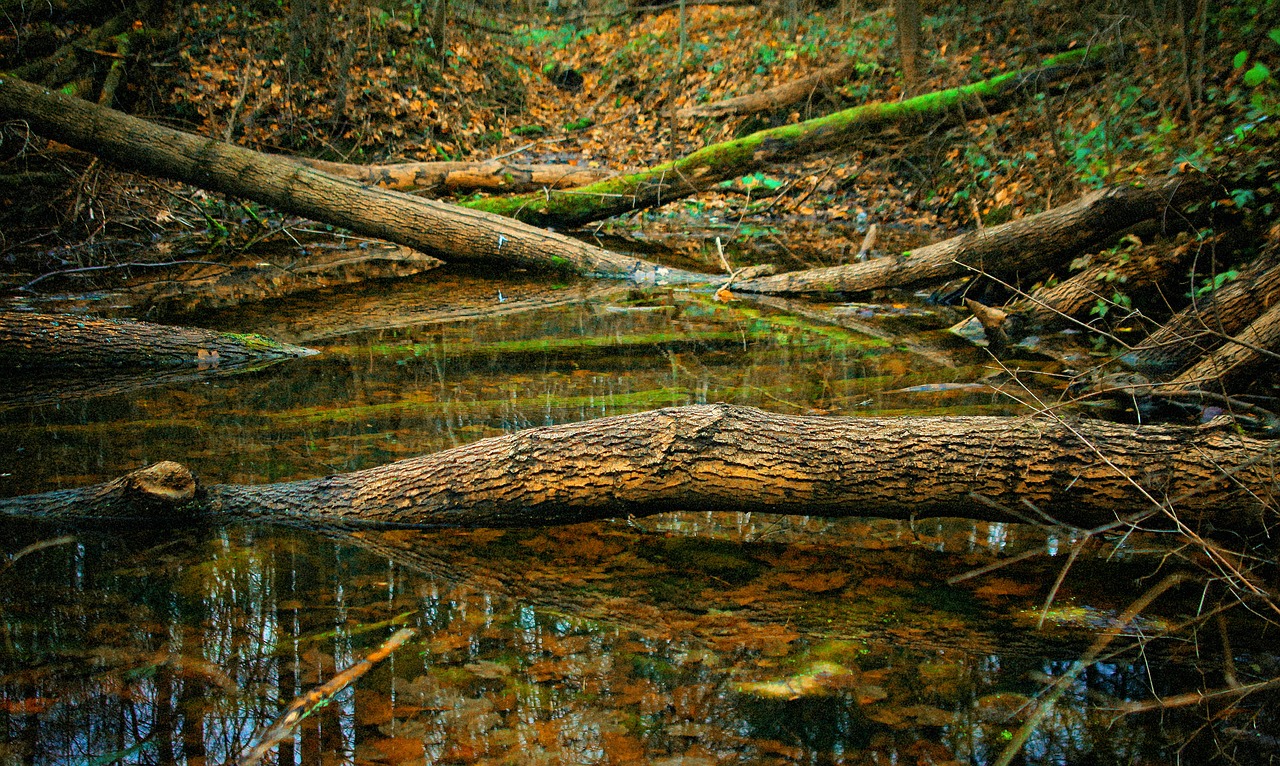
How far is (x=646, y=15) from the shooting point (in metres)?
19.5

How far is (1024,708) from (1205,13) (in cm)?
773

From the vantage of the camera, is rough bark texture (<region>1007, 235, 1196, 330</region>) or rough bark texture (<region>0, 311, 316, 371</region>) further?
rough bark texture (<region>1007, 235, 1196, 330</region>)

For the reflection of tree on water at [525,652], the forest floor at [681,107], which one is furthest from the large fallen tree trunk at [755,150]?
the reflection of tree on water at [525,652]

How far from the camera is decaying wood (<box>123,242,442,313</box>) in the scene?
757 centimetres

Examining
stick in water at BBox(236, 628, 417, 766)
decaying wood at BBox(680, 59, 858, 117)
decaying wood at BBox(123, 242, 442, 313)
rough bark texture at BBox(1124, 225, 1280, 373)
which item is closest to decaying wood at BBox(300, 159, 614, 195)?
decaying wood at BBox(123, 242, 442, 313)

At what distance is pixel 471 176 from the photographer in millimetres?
10859

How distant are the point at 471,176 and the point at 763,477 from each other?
8.86m

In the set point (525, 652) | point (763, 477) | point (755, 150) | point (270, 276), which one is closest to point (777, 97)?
point (755, 150)

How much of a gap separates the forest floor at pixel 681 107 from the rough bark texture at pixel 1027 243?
251 mm

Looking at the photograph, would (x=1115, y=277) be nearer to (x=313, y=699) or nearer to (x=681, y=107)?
(x=313, y=699)

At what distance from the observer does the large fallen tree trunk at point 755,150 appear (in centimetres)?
981

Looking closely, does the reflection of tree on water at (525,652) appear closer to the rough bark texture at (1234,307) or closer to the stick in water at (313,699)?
the stick in water at (313,699)

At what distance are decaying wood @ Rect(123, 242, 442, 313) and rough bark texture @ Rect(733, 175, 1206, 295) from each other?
15.9 feet

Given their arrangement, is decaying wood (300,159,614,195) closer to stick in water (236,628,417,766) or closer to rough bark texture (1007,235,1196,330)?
rough bark texture (1007,235,1196,330)
